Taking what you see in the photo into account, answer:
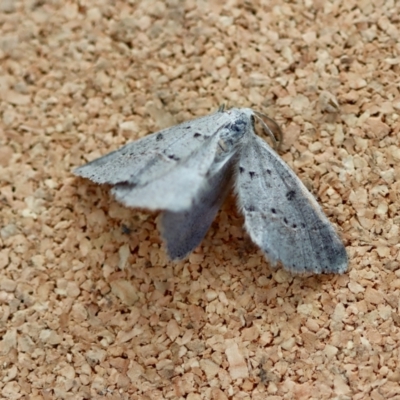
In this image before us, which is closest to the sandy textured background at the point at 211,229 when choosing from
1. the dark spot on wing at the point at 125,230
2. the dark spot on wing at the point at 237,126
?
the dark spot on wing at the point at 125,230

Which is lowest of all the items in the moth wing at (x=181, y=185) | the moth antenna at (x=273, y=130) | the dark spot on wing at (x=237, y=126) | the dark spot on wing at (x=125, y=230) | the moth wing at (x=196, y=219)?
the dark spot on wing at (x=125, y=230)

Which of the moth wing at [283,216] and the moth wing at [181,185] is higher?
the moth wing at [181,185]

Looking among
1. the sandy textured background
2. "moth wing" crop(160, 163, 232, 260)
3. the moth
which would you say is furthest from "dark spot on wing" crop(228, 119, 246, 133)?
the sandy textured background

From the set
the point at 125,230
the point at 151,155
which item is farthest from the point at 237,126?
the point at 125,230

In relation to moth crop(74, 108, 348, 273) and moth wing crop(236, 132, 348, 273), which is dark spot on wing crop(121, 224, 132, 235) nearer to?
moth crop(74, 108, 348, 273)

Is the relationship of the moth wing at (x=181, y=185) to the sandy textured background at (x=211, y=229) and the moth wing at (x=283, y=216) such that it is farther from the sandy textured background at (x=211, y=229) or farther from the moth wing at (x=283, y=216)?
the sandy textured background at (x=211, y=229)

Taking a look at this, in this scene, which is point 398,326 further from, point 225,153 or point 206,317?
point 225,153

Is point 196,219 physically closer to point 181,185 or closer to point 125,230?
point 181,185
